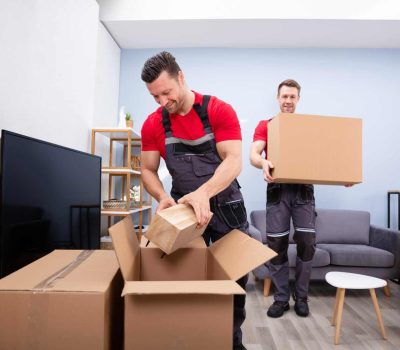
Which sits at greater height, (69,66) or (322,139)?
(69,66)

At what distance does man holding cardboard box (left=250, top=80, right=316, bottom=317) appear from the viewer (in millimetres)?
2020

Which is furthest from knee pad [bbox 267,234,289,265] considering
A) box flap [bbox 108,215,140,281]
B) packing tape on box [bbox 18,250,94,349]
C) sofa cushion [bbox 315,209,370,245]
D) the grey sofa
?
packing tape on box [bbox 18,250,94,349]

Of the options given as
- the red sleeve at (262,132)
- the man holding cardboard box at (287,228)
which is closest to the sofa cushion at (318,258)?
the man holding cardboard box at (287,228)

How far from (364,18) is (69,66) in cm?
246

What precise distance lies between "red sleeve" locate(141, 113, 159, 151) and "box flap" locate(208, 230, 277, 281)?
598 millimetres

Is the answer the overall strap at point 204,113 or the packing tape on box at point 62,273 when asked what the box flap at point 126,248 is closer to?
the packing tape on box at point 62,273

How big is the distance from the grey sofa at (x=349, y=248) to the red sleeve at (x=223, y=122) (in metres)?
1.37

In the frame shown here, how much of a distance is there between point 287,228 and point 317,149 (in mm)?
591

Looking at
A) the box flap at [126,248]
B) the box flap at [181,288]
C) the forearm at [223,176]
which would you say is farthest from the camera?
the forearm at [223,176]

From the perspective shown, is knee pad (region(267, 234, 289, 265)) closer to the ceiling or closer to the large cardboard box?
the large cardboard box

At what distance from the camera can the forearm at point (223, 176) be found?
1074mm

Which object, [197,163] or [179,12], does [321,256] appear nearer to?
[197,163]

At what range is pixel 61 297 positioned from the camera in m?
0.63

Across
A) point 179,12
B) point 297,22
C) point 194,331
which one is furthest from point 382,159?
point 194,331
